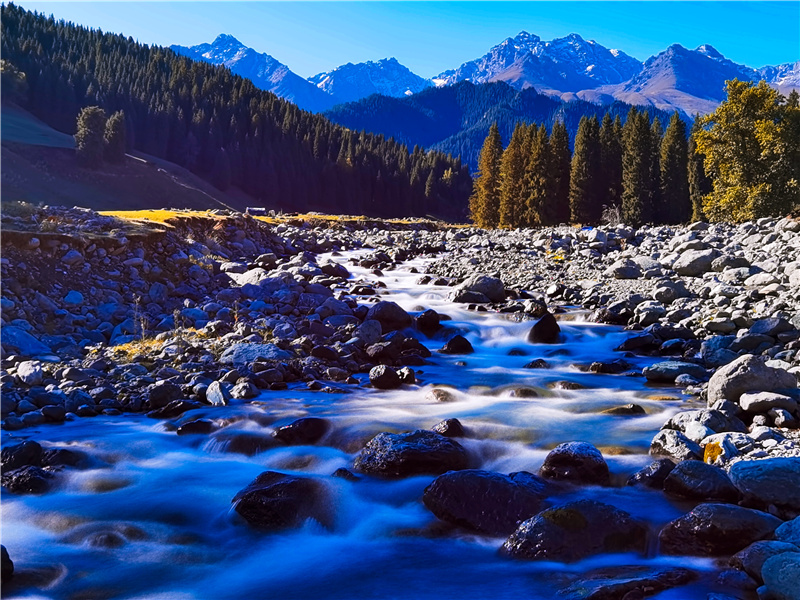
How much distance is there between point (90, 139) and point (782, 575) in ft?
257

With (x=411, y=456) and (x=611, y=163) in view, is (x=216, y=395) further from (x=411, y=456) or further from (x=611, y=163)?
(x=611, y=163)

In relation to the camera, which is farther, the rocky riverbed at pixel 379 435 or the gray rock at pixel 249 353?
the gray rock at pixel 249 353

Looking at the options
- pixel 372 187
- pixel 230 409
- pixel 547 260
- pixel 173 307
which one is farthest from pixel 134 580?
pixel 372 187

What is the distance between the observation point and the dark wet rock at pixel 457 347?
13.8m

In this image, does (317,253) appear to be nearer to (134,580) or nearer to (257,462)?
(257,462)

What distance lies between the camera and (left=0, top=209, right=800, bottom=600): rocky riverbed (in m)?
5.28

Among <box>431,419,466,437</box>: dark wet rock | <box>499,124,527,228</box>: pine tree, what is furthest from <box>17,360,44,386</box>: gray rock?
<box>499,124,527,228</box>: pine tree

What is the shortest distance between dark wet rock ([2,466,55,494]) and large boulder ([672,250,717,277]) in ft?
58.0

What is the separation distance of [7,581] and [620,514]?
5205 millimetres

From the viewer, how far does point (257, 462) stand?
7.70 m

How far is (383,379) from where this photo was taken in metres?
10.6

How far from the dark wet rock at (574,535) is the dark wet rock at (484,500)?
290 mm

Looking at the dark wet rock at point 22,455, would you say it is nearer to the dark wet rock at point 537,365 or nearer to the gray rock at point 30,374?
the gray rock at point 30,374

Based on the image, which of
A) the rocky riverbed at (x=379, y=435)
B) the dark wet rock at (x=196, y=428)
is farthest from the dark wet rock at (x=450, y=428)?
the dark wet rock at (x=196, y=428)
